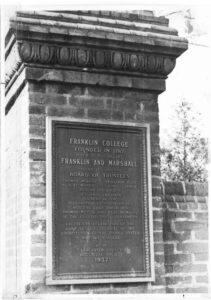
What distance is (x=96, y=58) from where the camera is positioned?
5293 mm

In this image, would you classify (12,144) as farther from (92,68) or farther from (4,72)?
(92,68)

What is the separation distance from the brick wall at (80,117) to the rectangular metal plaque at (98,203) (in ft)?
0.26

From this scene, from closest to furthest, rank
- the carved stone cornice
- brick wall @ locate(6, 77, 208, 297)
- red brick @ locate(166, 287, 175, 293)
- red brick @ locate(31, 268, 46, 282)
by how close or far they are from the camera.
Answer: red brick @ locate(31, 268, 46, 282), brick wall @ locate(6, 77, 208, 297), the carved stone cornice, red brick @ locate(166, 287, 175, 293)

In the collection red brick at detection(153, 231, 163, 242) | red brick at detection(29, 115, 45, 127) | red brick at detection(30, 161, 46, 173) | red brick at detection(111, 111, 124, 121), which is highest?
red brick at detection(111, 111, 124, 121)

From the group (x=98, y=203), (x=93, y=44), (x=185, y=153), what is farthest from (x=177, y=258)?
→ (x=185, y=153)

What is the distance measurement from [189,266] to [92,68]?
214 centimetres

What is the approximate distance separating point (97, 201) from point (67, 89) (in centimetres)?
106

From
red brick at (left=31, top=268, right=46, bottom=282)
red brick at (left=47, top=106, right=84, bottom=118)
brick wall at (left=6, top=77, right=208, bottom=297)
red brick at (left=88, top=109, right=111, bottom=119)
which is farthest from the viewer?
red brick at (left=88, top=109, right=111, bottom=119)

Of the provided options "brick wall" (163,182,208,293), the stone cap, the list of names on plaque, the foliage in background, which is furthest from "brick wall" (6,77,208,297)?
the foliage in background

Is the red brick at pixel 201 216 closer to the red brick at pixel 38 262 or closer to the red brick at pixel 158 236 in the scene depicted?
the red brick at pixel 158 236

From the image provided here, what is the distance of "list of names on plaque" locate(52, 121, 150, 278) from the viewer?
5047 millimetres

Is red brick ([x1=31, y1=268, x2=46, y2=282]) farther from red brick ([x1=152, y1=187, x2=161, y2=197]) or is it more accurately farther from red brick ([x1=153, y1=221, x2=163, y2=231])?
red brick ([x1=152, y1=187, x2=161, y2=197])

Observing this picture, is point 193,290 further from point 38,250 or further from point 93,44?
point 93,44

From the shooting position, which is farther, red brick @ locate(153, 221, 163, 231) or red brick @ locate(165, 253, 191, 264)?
red brick @ locate(165, 253, 191, 264)
